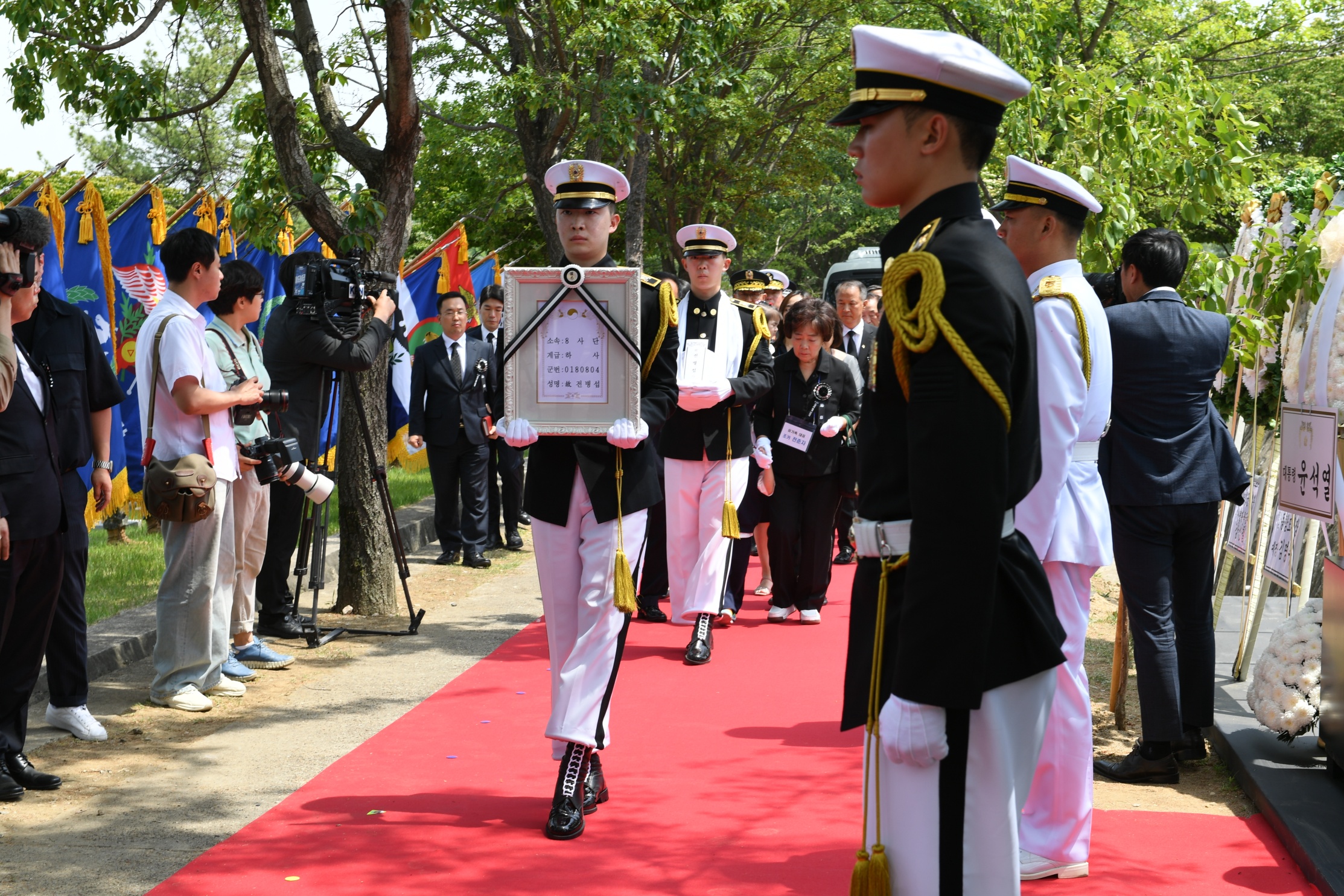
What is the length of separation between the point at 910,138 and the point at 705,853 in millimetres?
2766

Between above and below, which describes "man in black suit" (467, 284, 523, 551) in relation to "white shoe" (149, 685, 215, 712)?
above

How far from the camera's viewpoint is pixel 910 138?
2428 millimetres

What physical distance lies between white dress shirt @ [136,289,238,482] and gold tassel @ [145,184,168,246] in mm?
5854

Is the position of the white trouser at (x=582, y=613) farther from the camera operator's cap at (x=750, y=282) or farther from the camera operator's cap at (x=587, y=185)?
the camera operator's cap at (x=750, y=282)

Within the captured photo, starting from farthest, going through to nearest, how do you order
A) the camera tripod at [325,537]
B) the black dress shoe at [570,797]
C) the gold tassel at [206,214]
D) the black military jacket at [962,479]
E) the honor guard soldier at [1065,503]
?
the gold tassel at [206,214] < the camera tripod at [325,537] < the black dress shoe at [570,797] < the honor guard soldier at [1065,503] < the black military jacket at [962,479]

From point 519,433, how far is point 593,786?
1291 mm

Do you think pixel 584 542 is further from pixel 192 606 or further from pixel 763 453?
pixel 763 453

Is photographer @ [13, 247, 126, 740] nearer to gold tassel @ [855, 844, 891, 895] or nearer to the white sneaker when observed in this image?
the white sneaker

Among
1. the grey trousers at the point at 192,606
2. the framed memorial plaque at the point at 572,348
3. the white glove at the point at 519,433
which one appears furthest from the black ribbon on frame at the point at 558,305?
the grey trousers at the point at 192,606

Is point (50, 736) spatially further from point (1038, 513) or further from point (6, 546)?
point (1038, 513)

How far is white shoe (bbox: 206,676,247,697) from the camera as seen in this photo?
6.43 m

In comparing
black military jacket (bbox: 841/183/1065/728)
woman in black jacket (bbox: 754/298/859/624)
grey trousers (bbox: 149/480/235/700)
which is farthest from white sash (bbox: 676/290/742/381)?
black military jacket (bbox: 841/183/1065/728)

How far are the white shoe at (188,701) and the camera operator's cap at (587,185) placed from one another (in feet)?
9.70

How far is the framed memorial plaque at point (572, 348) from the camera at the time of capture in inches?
191
